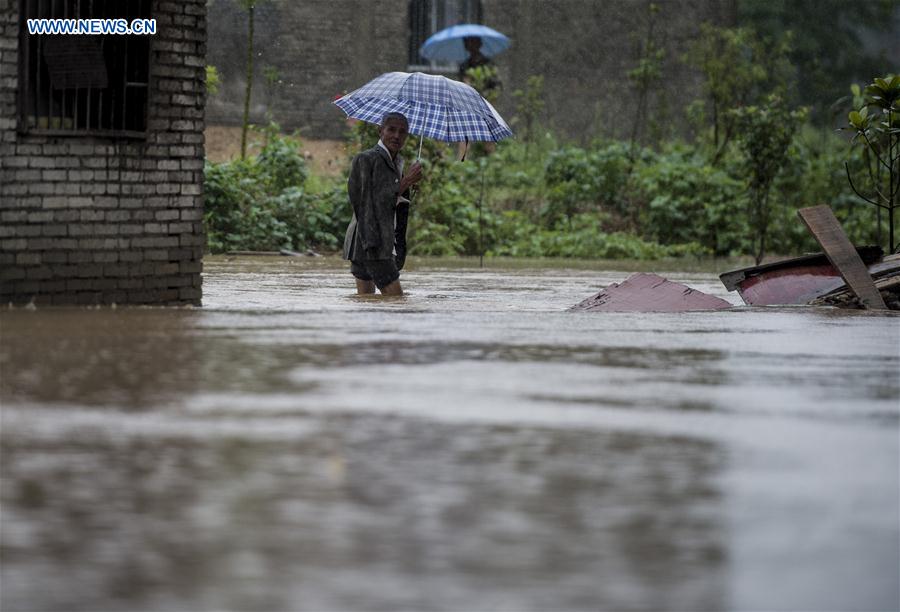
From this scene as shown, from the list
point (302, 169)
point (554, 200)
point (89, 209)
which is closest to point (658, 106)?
point (554, 200)

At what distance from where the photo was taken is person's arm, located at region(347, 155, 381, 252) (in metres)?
11.8

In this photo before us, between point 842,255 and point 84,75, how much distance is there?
5.75 metres

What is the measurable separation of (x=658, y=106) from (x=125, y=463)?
1064 inches

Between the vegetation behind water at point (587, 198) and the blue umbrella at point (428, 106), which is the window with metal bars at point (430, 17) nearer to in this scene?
the vegetation behind water at point (587, 198)

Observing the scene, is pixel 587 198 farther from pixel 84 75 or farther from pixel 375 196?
pixel 84 75

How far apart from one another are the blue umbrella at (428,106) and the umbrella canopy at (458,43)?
54.2ft

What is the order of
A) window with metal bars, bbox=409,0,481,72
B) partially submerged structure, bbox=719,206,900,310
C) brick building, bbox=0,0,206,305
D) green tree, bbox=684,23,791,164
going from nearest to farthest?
1. brick building, bbox=0,0,206,305
2. partially submerged structure, bbox=719,206,900,310
3. green tree, bbox=684,23,791,164
4. window with metal bars, bbox=409,0,481,72

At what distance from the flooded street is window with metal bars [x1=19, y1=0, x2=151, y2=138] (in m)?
2.82

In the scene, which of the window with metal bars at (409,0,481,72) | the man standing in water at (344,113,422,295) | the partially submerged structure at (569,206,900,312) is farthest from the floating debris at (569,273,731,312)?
the window with metal bars at (409,0,481,72)

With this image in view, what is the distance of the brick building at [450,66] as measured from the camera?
3069 centimetres

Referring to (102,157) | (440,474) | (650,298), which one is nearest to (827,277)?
(650,298)

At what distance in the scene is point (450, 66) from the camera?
33.2 m

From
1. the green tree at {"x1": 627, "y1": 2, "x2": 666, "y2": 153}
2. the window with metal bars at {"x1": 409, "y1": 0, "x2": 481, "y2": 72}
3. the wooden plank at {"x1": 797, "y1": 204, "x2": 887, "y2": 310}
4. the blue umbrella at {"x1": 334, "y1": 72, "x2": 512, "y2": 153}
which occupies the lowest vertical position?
the wooden plank at {"x1": 797, "y1": 204, "x2": 887, "y2": 310}

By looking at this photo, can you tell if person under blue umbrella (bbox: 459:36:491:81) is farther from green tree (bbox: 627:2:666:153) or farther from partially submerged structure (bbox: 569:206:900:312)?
partially submerged structure (bbox: 569:206:900:312)
